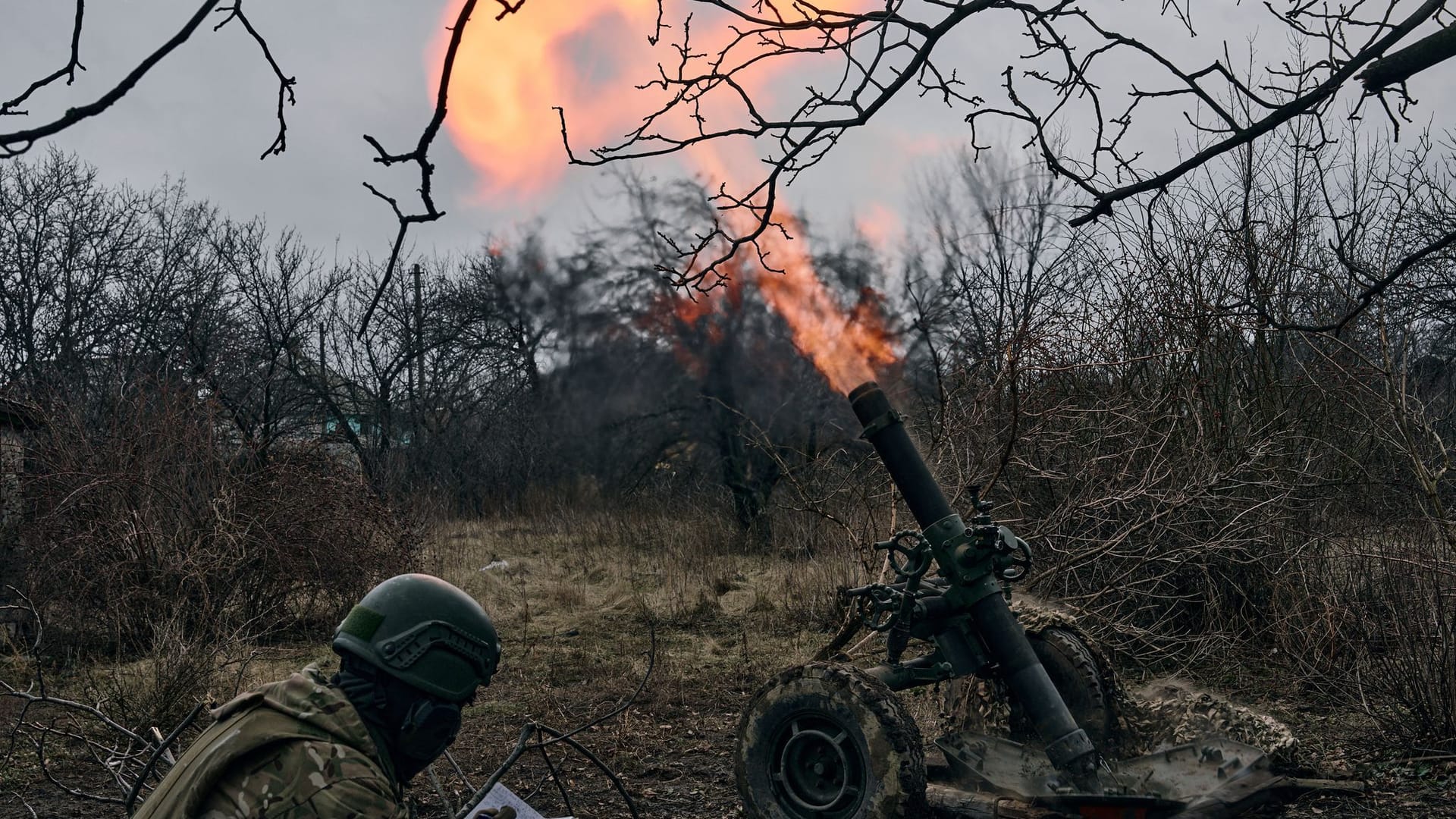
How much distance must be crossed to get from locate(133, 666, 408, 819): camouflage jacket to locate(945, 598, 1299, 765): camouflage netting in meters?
4.54

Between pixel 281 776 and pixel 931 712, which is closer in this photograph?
pixel 281 776

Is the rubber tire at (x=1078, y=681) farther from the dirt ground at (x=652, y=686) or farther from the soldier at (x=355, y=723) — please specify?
the soldier at (x=355, y=723)

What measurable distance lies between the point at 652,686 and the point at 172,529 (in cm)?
544

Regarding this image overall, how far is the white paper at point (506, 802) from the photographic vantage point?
364 cm

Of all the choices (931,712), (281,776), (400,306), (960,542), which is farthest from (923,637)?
(400,306)

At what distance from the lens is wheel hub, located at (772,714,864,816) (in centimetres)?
526

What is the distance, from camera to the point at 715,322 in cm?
1991

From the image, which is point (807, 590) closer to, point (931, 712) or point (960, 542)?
point (931, 712)

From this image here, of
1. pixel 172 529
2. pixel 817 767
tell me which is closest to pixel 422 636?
pixel 817 767

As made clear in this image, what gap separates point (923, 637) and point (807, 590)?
268 inches

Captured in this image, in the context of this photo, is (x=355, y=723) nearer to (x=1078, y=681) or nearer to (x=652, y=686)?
(x=1078, y=681)

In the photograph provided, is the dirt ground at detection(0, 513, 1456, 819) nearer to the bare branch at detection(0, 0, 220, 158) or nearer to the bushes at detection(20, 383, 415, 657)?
the bushes at detection(20, 383, 415, 657)

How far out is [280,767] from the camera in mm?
2576

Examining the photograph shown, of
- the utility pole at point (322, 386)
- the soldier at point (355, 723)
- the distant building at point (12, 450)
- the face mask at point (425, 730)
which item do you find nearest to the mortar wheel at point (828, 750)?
the soldier at point (355, 723)
